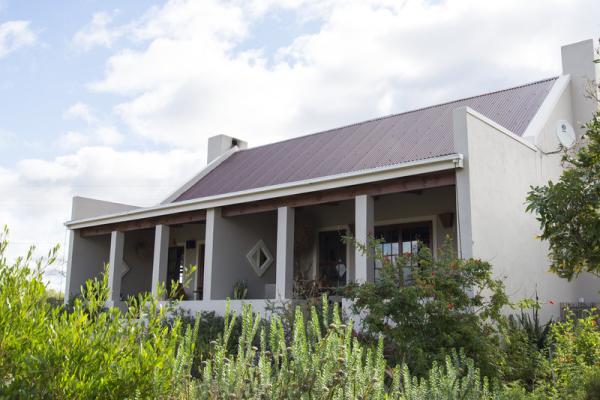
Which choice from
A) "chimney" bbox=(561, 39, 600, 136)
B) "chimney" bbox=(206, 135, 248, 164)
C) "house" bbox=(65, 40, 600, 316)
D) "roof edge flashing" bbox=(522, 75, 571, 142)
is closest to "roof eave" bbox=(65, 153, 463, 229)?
"house" bbox=(65, 40, 600, 316)

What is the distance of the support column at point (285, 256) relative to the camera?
472 inches

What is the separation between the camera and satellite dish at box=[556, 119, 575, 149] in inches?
504

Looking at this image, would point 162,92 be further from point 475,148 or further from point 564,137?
point 564,137

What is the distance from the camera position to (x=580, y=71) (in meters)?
13.5

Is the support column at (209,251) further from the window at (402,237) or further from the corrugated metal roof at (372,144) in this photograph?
the window at (402,237)

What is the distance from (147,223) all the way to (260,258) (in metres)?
3.07

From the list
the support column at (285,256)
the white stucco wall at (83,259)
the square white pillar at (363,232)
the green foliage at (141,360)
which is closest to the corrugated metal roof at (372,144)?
the square white pillar at (363,232)

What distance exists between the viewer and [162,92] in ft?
45.3

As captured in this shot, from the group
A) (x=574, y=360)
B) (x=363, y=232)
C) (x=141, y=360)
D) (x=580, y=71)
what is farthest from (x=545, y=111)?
(x=141, y=360)

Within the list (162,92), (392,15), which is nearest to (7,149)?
(162,92)

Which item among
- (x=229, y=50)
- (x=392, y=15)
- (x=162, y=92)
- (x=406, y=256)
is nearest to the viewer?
(x=406, y=256)

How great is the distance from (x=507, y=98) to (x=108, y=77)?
8.78m

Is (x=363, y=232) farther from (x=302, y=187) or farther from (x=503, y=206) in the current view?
(x=503, y=206)

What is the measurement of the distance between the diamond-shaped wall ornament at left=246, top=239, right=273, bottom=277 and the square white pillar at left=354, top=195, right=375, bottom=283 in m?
4.04
